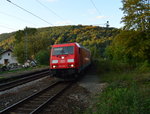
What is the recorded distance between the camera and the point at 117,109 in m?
5.01

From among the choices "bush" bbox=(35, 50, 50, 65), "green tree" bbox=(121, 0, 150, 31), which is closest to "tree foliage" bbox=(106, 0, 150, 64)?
"green tree" bbox=(121, 0, 150, 31)

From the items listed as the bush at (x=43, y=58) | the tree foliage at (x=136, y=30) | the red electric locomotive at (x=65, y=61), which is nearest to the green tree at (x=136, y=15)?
the tree foliage at (x=136, y=30)

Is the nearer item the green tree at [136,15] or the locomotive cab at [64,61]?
the locomotive cab at [64,61]

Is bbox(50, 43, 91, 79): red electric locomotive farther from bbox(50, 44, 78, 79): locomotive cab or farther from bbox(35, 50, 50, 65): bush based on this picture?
bbox(35, 50, 50, 65): bush

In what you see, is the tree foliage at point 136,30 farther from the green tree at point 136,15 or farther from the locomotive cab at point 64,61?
the locomotive cab at point 64,61

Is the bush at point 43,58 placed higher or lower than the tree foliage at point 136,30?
lower

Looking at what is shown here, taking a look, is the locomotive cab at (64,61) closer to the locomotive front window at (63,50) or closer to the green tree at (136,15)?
the locomotive front window at (63,50)

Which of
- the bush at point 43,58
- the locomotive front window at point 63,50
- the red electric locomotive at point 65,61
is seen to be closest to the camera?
the red electric locomotive at point 65,61

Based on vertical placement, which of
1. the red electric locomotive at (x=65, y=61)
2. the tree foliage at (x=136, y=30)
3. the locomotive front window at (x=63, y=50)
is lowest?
the red electric locomotive at (x=65, y=61)

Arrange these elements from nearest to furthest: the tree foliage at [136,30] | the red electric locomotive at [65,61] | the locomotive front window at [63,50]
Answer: the red electric locomotive at [65,61]
the locomotive front window at [63,50]
the tree foliage at [136,30]

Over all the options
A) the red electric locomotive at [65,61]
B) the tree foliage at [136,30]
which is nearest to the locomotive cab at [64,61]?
the red electric locomotive at [65,61]

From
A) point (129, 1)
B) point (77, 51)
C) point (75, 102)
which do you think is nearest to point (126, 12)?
point (129, 1)

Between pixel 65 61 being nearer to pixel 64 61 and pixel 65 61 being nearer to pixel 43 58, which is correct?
pixel 64 61

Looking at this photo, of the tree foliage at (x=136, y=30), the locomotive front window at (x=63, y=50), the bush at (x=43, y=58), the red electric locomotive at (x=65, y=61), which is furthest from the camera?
the bush at (x=43, y=58)
